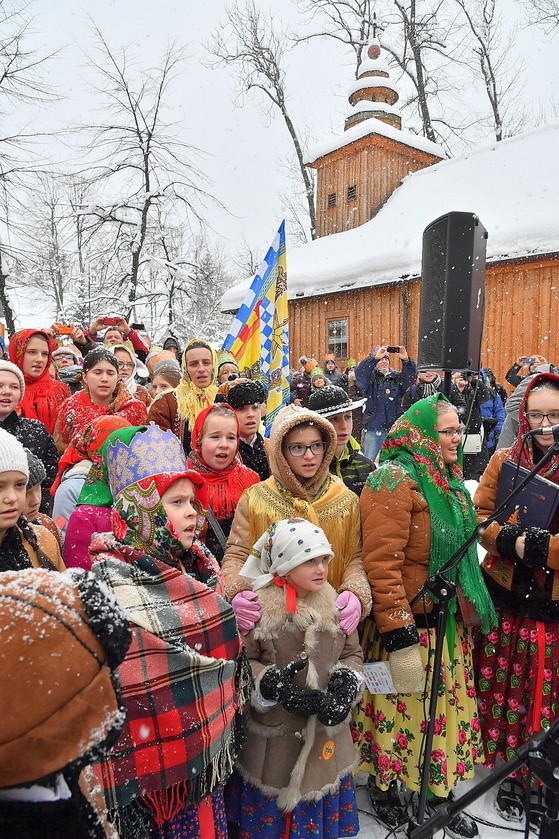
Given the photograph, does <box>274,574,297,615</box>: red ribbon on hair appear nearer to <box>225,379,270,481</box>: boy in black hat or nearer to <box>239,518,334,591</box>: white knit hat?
<box>239,518,334,591</box>: white knit hat

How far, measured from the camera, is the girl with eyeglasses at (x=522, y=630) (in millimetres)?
2520

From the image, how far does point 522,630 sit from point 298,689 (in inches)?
50.5

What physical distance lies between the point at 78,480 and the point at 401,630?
1.77 meters

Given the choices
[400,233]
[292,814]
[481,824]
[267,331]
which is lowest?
[481,824]

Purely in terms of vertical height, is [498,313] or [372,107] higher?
[372,107]

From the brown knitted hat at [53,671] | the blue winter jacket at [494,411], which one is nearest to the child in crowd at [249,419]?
the brown knitted hat at [53,671]

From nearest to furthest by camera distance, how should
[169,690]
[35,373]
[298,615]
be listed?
[169,690], [298,615], [35,373]

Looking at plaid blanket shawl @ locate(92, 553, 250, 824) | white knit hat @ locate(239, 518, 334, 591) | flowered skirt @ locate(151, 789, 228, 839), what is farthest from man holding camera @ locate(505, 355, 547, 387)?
flowered skirt @ locate(151, 789, 228, 839)

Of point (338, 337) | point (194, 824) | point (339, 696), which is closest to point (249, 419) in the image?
point (339, 696)

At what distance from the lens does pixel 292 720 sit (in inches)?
81.1

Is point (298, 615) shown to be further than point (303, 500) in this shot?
No

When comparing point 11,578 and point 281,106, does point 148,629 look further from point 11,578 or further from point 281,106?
point 281,106

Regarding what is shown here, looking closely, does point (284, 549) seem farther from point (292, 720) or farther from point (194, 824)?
point (194, 824)

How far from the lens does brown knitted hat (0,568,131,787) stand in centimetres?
64
